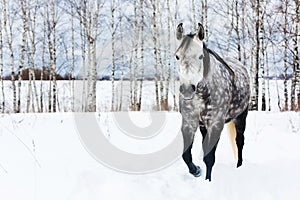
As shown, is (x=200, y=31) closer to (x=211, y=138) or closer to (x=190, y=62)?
(x=190, y=62)

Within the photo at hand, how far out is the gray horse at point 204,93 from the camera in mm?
2158

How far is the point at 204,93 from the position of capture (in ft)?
7.89

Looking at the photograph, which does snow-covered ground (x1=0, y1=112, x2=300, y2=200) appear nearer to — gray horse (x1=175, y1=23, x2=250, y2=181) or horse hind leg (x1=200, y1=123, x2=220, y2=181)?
horse hind leg (x1=200, y1=123, x2=220, y2=181)

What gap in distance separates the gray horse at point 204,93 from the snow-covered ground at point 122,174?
288 millimetres

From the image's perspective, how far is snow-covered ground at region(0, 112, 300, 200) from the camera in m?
2.37

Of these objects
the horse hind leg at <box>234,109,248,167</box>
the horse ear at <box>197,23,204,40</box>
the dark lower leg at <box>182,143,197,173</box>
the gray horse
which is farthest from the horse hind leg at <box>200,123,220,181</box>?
the horse ear at <box>197,23,204,40</box>

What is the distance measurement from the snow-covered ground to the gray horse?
288 mm

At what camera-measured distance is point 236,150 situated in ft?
10.9

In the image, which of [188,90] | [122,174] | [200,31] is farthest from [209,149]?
[200,31]

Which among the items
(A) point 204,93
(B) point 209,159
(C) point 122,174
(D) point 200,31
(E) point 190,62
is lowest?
(C) point 122,174

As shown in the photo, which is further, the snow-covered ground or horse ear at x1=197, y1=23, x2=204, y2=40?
the snow-covered ground

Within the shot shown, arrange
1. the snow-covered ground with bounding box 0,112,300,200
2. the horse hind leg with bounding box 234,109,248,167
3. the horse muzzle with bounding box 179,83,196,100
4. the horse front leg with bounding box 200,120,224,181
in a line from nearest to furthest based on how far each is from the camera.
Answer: the horse muzzle with bounding box 179,83,196,100
the snow-covered ground with bounding box 0,112,300,200
the horse front leg with bounding box 200,120,224,181
the horse hind leg with bounding box 234,109,248,167

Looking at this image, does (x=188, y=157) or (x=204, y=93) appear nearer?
(x=204, y=93)

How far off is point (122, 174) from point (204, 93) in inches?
41.7
